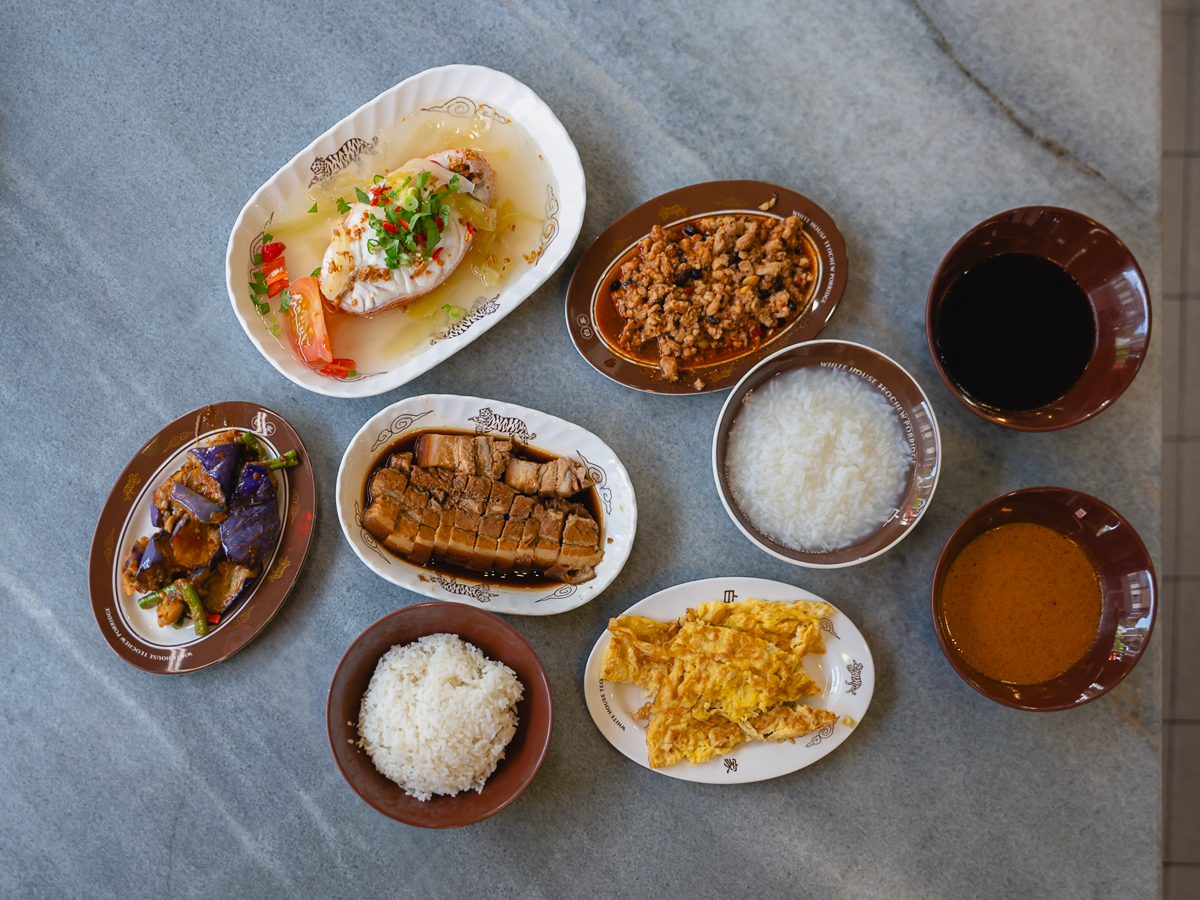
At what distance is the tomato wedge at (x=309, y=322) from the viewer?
294cm

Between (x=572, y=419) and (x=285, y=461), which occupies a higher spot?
(x=285, y=461)

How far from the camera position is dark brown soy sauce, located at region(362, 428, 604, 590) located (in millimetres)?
3000

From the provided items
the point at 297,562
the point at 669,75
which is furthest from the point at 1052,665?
the point at 297,562

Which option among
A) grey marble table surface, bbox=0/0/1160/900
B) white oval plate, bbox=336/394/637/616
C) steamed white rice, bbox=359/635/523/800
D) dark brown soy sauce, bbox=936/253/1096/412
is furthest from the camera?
grey marble table surface, bbox=0/0/1160/900

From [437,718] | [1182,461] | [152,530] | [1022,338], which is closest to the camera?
[437,718]

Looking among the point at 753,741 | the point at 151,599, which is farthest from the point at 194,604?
the point at 753,741

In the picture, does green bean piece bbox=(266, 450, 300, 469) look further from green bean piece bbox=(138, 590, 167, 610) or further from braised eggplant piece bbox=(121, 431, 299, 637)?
green bean piece bbox=(138, 590, 167, 610)

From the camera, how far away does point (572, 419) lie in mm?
3115

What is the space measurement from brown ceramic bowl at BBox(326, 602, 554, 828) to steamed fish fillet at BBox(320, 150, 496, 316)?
1290mm

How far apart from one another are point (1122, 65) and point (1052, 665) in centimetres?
258

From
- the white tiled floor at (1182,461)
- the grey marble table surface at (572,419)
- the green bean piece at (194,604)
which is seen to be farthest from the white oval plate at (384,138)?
the white tiled floor at (1182,461)

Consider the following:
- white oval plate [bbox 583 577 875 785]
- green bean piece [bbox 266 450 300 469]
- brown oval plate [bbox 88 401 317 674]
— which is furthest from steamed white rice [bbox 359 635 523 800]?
green bean piece [bbox 266 450 300 469]

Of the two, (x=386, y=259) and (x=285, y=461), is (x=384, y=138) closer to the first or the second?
(x=386, y=259)

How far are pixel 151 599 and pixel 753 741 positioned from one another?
258 cm
